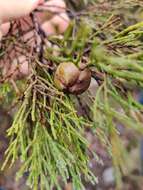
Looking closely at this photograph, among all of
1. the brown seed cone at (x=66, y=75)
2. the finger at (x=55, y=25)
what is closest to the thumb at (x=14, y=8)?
the brown seed cone at (x=66, y=75)

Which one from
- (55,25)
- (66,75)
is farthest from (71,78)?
(55,25)

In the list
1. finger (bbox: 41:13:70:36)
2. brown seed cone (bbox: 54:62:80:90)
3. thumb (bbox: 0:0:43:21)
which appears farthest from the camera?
finger (bbox: 41:13:70:36)

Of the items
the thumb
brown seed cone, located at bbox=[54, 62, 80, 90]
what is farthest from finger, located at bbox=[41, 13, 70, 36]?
brown seed cone, located at bbox=[54, 62, 80, 90]

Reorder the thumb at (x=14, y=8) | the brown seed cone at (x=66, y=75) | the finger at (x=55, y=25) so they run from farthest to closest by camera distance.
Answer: the finger at (x=55, y=25) < the thumb at (x=14, y=8) < the brown seed cone at (x=66, y=75)

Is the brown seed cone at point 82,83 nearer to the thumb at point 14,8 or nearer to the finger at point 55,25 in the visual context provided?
the thumb at point 14,8

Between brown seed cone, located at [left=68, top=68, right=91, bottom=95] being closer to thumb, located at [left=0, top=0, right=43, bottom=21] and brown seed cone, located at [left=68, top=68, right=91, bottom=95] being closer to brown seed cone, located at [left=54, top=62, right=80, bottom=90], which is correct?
brown seed cone, located at [left=54, top=62, right=80, bottom=90]

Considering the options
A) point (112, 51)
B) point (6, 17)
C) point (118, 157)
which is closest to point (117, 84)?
point (112, 51)

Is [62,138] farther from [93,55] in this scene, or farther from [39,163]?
[93,55]

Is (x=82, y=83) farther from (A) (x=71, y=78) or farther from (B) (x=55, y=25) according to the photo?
(B) (x=55, y=25)
